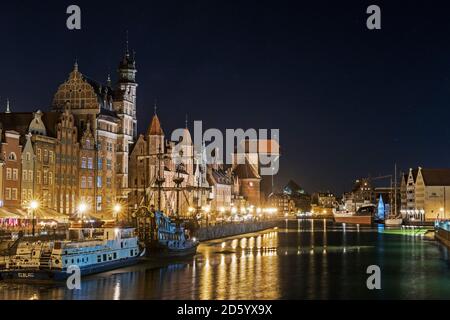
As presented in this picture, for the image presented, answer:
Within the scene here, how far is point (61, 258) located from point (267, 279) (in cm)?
1884

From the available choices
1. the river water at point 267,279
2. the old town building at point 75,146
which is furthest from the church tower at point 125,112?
the river water at point 267,279

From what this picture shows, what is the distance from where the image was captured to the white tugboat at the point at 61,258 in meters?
57.0

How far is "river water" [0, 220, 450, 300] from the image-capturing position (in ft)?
178

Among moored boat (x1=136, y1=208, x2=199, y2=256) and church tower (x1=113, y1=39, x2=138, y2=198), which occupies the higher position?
church tower (x1=113, y1=39, x2=138, y2=198)

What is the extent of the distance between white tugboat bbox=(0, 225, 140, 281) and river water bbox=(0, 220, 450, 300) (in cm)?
147

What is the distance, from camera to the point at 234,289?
57.8 m

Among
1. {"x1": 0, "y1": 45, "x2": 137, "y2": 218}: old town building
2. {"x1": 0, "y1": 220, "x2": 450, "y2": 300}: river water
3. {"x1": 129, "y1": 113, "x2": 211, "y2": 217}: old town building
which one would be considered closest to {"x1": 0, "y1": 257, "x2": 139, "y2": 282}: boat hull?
{"x1": 0, "y1": 220, "x2": 450, "y2": 300}: river water

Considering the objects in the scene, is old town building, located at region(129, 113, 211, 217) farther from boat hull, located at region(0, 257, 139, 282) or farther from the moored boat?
boat hull, located at region(0, 257, 139, 282)

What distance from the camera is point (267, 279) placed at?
211 ft

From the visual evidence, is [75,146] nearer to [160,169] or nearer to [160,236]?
[160,169]

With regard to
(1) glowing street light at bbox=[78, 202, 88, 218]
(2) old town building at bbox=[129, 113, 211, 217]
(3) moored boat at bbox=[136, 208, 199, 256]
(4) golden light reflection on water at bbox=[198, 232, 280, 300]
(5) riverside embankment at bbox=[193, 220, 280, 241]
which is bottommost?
(4) golden light reflection on water at bbox=[198, 232, 280, 300]

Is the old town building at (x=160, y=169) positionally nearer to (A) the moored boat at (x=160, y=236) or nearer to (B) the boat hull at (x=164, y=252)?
(A) the moored boat at (x=160, y=236)
